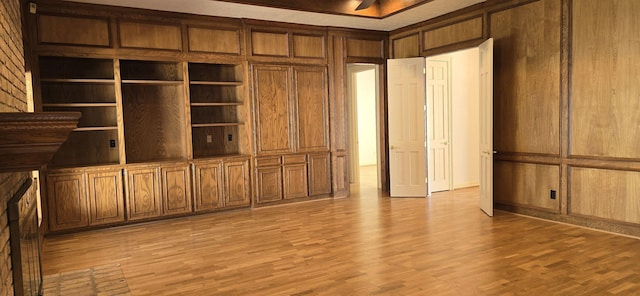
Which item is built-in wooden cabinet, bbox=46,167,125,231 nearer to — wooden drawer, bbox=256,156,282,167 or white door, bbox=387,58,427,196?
wooden drawer, bbox=256,156,282,167

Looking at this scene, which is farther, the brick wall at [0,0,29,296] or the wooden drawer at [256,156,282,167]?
the wooden drawer at [256,156,282,167]

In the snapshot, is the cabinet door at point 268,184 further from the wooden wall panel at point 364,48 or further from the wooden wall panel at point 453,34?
the wooden wall panel at point 453,34

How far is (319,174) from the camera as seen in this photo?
22.3 ft

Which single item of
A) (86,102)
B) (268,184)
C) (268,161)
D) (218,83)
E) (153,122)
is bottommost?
(268,184)

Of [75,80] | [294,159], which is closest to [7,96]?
[75,80]

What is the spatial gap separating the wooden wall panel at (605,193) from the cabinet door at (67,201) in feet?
18.7

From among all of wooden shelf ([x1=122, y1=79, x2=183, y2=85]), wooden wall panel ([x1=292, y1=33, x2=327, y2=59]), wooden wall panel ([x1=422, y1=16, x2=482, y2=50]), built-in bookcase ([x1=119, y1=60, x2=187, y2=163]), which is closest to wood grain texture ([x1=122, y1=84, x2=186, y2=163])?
built-in bookcase ([x1=119, y1=60, x2=187, y2=163])

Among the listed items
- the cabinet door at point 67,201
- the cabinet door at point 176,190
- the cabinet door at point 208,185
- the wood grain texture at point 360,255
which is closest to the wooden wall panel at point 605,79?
the wood grain texture at point 360,255

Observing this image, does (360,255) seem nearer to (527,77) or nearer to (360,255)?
(360,255)

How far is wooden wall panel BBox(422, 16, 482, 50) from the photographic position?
19.1 feet

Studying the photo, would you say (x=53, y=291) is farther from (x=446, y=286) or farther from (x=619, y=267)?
(x=619, y=267)

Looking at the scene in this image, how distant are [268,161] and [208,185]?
0.95 meters

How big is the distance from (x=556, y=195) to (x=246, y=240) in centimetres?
362

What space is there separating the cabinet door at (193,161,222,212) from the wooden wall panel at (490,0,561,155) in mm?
3805
